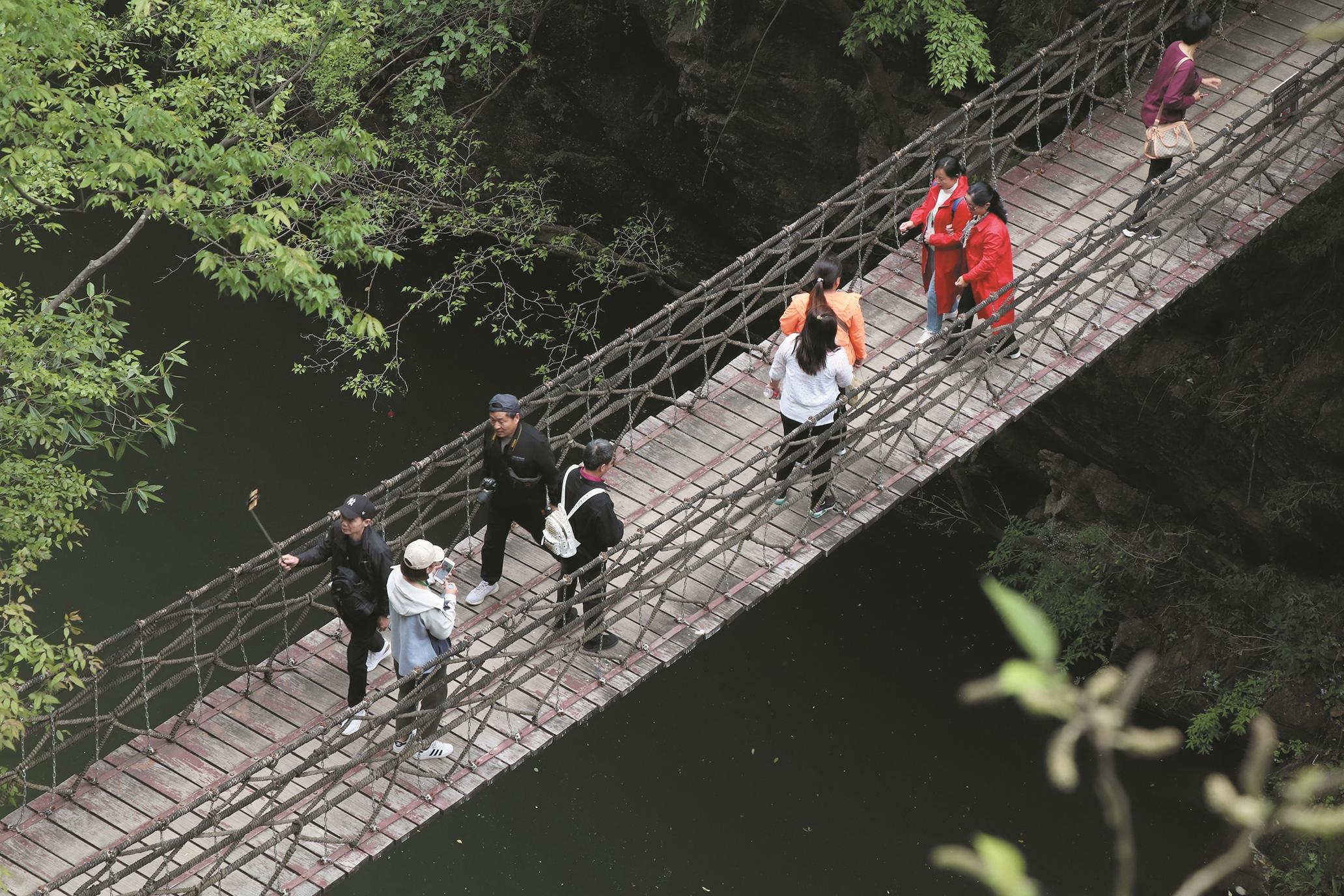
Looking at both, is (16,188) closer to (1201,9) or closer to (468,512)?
(468,512)

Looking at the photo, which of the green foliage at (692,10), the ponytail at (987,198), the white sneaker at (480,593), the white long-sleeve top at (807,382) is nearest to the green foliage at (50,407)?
the white sneaker at (480,593)

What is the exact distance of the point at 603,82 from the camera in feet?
46.6

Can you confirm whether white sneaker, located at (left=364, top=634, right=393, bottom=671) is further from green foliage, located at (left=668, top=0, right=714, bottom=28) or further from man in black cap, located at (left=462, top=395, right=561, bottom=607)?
green foliage, located at (left=668, top=0, right=714, bottom=28)

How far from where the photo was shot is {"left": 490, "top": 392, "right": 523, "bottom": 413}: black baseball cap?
22.9ft

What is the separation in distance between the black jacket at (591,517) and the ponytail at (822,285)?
129 cm

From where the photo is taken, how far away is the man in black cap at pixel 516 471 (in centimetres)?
709

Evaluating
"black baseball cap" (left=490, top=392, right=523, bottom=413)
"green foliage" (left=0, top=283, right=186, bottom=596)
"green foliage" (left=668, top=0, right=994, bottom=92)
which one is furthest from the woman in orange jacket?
"green foliage" (left=668, top=0, right=994, bottom=92)

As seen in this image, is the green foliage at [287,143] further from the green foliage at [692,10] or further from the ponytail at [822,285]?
the ponytail at [822,285]

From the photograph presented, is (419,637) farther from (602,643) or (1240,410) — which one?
(1240,410)

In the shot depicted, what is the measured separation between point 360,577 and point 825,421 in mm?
2377

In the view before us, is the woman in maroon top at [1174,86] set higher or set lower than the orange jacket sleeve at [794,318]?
lower

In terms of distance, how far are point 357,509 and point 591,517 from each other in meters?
1.04

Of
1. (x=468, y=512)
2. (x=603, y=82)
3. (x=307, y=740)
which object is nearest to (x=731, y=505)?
(x=468, y=512)

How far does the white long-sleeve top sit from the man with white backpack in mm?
1091
